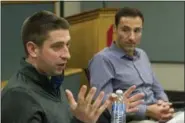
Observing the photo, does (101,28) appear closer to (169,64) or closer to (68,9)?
(68,9)

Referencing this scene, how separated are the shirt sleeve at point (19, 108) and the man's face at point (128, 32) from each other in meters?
1.13

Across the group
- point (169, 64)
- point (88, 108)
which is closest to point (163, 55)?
point (169, 64)

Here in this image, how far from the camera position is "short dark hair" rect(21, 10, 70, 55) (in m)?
1.45

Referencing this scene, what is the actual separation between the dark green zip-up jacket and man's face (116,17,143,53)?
0.91 m

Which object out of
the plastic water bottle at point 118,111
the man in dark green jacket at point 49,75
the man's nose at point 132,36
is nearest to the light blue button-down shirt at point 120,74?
the man's nose at point 132,36

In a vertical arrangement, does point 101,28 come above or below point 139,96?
above

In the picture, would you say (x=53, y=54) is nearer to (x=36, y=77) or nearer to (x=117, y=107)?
(x=36, y=77)

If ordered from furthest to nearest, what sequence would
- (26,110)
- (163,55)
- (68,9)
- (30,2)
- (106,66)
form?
Result: 1. (163,55)
2. (68,9)
3. (30,2)
4. (106,66)
5. (26,110)

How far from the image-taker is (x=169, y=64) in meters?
4.12

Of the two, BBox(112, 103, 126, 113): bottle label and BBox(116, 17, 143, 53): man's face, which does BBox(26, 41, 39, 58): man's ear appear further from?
BBox(116, 17, 143, 53): man's face

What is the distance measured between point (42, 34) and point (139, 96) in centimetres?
73

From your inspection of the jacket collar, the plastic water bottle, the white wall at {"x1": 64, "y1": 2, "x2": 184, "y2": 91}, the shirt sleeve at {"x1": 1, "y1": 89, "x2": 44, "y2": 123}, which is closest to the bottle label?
the plastic water bottle

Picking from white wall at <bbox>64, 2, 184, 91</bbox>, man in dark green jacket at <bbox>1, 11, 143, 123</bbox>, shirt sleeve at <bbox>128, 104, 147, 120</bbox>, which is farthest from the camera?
white wall at <bbox>64, 2, 184, 91</bbox>

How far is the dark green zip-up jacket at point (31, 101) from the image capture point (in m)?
1.29
